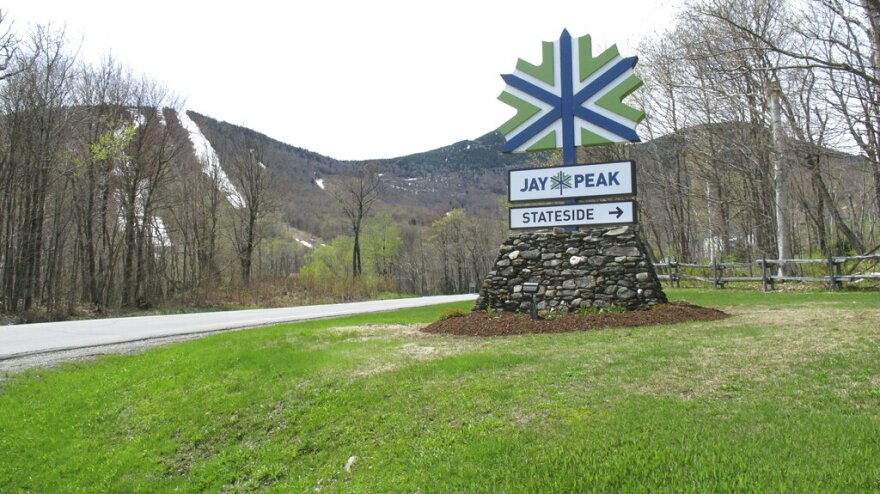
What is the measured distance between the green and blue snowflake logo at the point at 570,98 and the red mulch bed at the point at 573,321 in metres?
3.75

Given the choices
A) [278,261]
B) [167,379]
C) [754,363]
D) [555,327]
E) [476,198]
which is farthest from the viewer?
[476,198]

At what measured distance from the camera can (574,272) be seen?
36.7 ft

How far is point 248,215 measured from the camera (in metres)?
37.5

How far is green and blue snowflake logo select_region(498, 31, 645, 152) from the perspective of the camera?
454 inches

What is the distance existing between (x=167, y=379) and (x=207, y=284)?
2128 centimetres

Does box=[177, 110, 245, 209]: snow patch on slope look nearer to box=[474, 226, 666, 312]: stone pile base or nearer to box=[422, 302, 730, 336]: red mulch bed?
box=[474, 226, 666, 312]: stone pile base

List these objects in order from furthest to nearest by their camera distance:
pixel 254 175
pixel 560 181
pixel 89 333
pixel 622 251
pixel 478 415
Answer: pixel 254 175 < pixel 89 333 < pixel 560 181 < pixel 622 251 < pixel 478 415

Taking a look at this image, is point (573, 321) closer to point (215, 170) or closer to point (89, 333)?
point (89, 333)

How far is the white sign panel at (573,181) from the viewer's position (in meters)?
11.3

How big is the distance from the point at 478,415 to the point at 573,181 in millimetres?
7712

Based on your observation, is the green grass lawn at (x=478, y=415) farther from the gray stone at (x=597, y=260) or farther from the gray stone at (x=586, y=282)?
the gray stone at (x=597, y=260)

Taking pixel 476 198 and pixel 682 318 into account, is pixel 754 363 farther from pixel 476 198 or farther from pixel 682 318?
pixel 476 198

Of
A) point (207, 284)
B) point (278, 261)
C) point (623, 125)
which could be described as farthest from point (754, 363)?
point (278, 261)

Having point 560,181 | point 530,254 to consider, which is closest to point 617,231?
point 560,181
